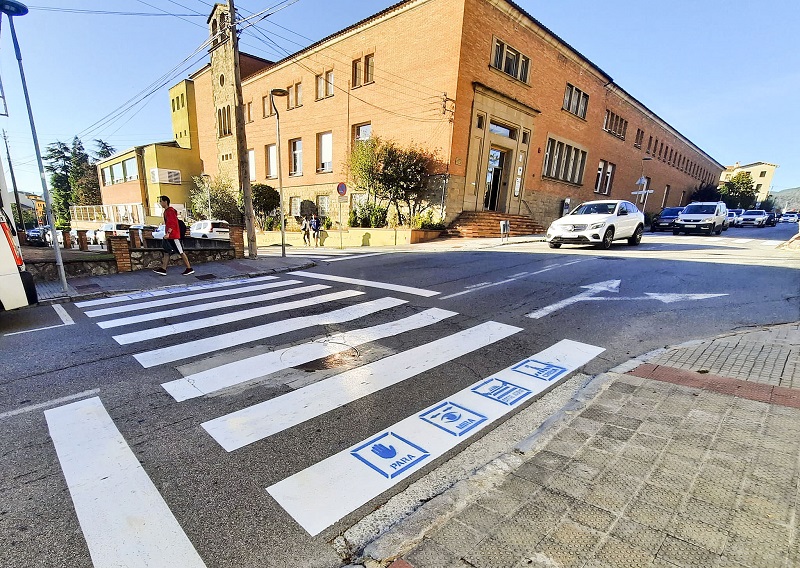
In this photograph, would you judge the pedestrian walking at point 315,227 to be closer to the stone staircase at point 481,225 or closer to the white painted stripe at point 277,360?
the stone staircase at point 481,225

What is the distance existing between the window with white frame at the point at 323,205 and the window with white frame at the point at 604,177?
75.8ft

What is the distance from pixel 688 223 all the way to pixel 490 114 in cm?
1354

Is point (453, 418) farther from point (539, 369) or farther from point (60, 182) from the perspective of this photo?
point (60, 182)

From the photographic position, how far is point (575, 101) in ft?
85.8

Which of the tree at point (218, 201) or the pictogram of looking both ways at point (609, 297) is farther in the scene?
the tree at point (218, 201)

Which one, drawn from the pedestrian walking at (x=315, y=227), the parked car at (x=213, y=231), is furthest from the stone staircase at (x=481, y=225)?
the parked car at (x=213, y=231)

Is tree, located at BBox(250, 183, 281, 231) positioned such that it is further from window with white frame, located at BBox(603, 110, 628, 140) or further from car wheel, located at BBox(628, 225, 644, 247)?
window with white frame, located at BBox(603, 110, 628, 140)

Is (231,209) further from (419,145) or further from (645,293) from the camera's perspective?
(645,293)

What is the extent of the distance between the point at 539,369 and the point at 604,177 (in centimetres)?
3474

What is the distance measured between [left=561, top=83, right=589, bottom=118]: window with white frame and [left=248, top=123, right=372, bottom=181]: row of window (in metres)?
14.5

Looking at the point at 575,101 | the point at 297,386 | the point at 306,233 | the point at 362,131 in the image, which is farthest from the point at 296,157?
the point at 297,386

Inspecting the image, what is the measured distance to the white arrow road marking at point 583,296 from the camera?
231 inches

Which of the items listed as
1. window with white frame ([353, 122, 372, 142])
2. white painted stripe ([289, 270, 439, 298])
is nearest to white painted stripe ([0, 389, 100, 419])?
white painted stripe ([289, 270, 439, 298])

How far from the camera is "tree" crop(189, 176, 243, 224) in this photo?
3025 centimetres
